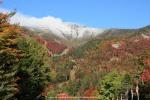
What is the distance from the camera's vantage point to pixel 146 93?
127 metres

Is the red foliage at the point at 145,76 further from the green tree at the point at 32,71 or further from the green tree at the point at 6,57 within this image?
the green tree at the point at 6,57

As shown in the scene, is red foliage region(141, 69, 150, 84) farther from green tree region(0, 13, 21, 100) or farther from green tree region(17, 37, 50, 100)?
green tree region(0, 13, 21, 100)

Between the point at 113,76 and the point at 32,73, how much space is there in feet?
221

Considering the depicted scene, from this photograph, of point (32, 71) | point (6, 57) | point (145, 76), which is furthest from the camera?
point (145, 76)

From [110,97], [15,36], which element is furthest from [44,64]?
[110,97]

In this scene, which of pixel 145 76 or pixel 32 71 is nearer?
pixel 32 71

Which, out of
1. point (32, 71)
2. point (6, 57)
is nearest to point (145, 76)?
point (32, 71)

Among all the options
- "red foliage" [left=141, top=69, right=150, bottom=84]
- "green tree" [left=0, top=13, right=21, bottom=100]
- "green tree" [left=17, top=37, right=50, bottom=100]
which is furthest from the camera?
"red foliage" [left=141, top=69, right=150, bottom=84]

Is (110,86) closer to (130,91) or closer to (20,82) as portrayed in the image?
(130,91)

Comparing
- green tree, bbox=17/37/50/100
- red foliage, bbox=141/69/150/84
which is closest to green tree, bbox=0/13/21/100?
green tree, bbox=17/37/50/100

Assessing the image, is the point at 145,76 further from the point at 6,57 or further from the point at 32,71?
the point at 6,57

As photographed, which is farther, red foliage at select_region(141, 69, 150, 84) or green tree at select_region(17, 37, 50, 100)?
red foliage at select_region(141, 69, 150, 84)

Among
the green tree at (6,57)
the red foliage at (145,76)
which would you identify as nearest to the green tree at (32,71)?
the green tree at (6,57)

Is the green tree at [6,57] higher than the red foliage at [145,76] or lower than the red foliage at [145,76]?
higher
